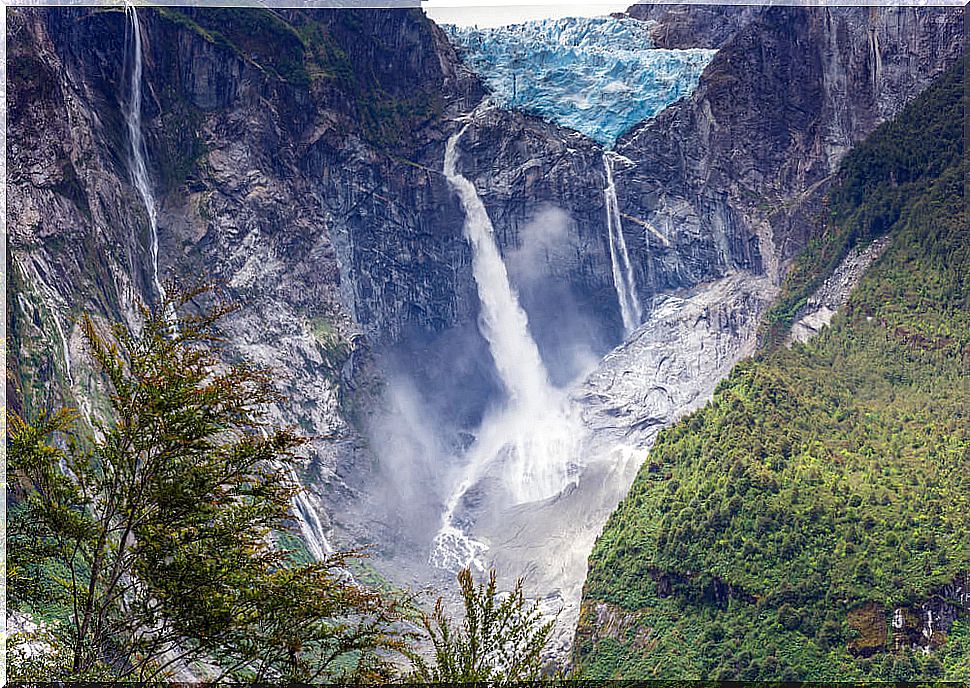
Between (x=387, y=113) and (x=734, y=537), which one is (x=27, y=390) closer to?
(x=734, y=537)

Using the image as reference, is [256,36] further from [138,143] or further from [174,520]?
[174,520]

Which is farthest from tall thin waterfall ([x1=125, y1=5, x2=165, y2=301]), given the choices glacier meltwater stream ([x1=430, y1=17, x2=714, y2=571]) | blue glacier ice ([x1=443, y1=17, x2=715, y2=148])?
blue glacier ice ([x1=443, y1=17, x2=715, y2=148])

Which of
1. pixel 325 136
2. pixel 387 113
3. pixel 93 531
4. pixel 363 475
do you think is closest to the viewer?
pixel 93 531

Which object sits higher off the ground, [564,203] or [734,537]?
[564,203]

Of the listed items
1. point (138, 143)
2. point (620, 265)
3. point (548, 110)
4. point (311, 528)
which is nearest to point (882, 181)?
point (620, 265)

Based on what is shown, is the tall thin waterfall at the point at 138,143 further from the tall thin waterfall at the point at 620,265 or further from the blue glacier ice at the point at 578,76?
the tall thin waterfall at the point at 620,265

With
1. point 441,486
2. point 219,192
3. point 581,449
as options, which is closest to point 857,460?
point 581,449

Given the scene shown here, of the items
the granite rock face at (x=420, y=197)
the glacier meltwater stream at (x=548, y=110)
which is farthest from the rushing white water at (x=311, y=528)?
the glacier meltwater stream at (x=548, y=110)

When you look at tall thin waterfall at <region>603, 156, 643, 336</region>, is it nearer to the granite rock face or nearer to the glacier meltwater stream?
the glacier meltwater stream
